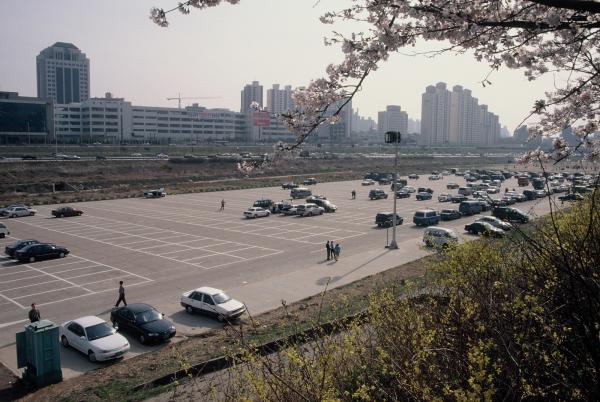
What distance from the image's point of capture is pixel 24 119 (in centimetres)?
11150

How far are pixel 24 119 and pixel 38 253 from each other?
100810 millimetres

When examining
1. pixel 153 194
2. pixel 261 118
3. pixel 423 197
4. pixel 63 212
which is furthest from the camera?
pixel 153 194

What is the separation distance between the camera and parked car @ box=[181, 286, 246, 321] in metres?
16.8

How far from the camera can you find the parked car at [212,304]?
16828 mm

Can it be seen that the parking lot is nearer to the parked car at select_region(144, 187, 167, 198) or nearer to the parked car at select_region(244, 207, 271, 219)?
the parked car at select_region(244, 207, 271, 219)

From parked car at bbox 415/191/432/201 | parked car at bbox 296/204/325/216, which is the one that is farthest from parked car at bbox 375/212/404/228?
parked car at bbox 415/191/432/201

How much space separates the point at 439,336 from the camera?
7242 millimetres

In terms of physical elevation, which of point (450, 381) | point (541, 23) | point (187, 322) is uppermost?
point (541, 23)

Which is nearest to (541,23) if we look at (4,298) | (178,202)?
(4,298)

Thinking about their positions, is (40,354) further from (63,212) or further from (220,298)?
(63,212)

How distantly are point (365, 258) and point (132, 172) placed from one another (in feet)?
170

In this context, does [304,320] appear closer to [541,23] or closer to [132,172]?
[541,23]

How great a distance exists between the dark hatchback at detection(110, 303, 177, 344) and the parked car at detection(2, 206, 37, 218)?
30.9 m

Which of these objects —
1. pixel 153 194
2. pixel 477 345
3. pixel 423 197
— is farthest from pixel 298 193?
pixel 477 345
